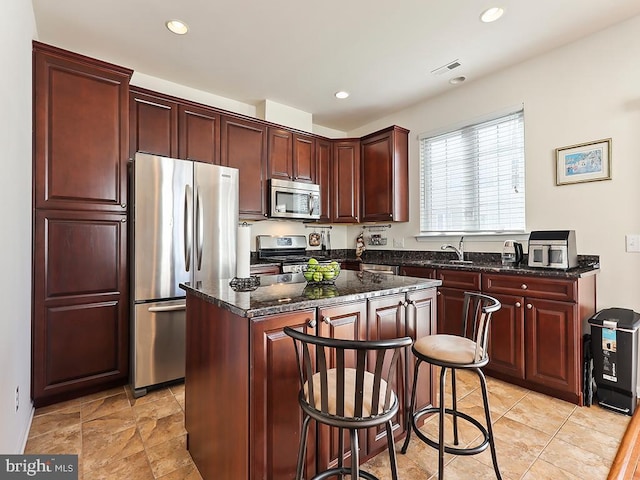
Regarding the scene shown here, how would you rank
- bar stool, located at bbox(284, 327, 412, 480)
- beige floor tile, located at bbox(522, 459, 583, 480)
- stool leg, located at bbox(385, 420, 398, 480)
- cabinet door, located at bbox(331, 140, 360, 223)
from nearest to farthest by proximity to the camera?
bar stool, located at bbox(284, 327, 412, 480)
stool leg, located at bbox(385, 420, 398, 480)
beige floor tile, located at bbox(522, 459, 583, 480)
cabinet door, located at bbox(331, 140, 360, 223)

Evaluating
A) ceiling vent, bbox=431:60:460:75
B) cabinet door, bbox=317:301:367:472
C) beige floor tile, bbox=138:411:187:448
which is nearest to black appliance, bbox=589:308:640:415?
cabinet door, bbox=317:301:367:472

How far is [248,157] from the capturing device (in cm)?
360

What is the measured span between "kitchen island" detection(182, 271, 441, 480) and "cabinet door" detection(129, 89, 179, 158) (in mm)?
1824

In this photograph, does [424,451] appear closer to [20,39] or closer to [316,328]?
[316,328]

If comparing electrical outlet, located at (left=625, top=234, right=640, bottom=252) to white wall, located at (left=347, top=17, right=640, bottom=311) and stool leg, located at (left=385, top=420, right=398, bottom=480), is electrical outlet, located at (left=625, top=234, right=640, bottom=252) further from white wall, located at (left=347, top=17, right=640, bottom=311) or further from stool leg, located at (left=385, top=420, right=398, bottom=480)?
stool leg, located at (left=385, top=420, right=398, bottom=480)

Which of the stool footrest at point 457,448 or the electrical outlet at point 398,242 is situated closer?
the stool footrest at point 457,448

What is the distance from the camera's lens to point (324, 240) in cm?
478

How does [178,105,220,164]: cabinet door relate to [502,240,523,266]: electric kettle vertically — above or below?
above

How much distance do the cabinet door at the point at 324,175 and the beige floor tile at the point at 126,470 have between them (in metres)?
3.21

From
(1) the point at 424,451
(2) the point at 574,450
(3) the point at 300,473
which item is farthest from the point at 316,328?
(2) the point at 574,450

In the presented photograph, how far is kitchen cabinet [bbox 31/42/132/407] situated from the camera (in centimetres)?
229

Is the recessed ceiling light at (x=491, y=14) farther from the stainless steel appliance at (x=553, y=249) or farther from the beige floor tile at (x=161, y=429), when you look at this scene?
the beige floor tile at (x=161, y=429)

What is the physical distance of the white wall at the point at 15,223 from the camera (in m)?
1.47

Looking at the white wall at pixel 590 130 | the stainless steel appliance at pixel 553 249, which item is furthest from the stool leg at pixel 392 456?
the white wall at pixel 590 130
